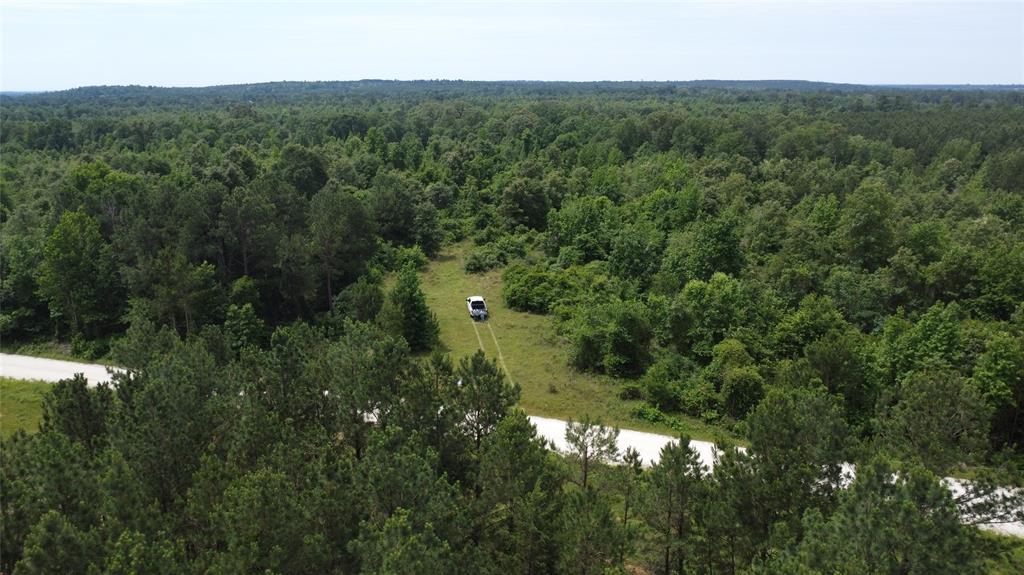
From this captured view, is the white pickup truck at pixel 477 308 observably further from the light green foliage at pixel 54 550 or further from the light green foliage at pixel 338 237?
the light green foliage at pixel 54 550

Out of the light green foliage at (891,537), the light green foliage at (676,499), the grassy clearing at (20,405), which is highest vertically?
the light green foliage at (891,537)

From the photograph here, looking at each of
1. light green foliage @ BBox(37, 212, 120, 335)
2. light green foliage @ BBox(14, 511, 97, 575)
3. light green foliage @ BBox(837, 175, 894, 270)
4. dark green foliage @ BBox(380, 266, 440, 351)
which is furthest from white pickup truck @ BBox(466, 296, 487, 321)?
light green foliage @ BBox(14, 511, 97, 575)

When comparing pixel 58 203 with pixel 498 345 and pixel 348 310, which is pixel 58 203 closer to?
pixel 348 310

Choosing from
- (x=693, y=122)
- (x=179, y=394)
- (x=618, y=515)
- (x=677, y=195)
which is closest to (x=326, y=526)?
(x=179, y=394)

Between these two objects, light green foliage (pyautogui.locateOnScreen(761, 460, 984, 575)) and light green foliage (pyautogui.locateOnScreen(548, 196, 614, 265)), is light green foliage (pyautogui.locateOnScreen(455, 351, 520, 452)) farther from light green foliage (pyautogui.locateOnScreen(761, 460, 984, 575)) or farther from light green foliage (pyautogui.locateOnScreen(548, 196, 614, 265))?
light green foliage (pyautogui.locateOnScreen(548, 196, 614, 265))

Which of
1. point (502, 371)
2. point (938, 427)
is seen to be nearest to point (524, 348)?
point (502, 371)

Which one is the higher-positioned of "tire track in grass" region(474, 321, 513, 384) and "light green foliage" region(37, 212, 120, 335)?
"light green foliage" region(37, 212, 120, 335)

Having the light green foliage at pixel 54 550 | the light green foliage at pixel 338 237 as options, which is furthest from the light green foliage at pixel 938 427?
the light green foliage at pixel 338 237
